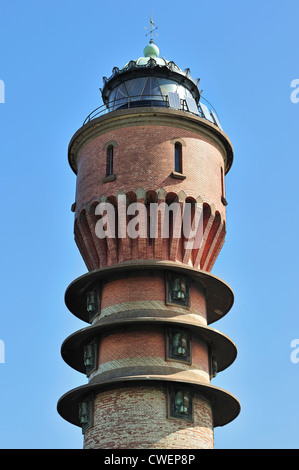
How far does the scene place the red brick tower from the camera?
2927cm

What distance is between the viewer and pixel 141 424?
2855cm

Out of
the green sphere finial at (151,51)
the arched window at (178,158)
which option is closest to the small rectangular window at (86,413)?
the arched window at (178,158)

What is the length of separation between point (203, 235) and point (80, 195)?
5620 millimetres

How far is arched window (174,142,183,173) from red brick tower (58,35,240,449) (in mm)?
42

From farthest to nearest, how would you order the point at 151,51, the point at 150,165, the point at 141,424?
the point at 151,51 < the point at 150,165 < the point at 141,424

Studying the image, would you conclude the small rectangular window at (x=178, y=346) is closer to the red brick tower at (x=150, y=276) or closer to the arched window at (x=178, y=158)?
the red brick tower at (x=150, y=276)

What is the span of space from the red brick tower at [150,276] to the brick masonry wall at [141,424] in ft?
0.13

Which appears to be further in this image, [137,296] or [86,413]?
[137,296]

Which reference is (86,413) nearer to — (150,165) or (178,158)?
(150,165)

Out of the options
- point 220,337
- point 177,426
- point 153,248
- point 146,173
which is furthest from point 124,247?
point 177,426

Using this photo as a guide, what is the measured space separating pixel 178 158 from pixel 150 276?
525cm

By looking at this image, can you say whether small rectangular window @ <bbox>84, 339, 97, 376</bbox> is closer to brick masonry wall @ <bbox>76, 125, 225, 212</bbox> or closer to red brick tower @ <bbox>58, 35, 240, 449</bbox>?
red brick tower @ <bbox>58, 35, 240, 449</bbox>

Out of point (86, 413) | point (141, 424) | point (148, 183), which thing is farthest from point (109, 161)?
point (141, 424)

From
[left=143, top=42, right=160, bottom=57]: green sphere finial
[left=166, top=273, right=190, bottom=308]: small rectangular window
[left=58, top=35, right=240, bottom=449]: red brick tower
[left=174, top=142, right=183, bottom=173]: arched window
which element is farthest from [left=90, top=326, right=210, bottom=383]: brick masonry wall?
[left=143, top=42, right=160, bottom=57]: green sphere finial
